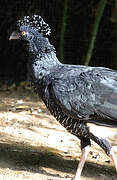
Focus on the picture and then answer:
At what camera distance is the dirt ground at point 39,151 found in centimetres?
408

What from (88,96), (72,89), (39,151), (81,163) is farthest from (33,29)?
(39,151)

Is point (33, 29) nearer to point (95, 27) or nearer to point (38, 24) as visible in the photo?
point (38, 24)

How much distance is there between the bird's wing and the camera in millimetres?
3670

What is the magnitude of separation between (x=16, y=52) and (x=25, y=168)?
18.4ft

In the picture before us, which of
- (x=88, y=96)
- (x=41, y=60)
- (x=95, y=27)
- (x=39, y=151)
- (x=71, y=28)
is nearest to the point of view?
(x=88, y=96)

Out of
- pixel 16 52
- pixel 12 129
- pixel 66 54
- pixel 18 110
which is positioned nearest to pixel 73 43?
pixel 66 54

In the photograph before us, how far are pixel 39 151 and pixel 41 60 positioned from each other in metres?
1.28

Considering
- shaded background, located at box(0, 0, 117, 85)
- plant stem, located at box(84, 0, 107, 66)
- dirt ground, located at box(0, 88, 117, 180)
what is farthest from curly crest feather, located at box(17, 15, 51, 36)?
shaded background, located at box(0, 0, 117, 85)

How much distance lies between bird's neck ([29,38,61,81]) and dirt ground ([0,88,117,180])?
3.19 ft

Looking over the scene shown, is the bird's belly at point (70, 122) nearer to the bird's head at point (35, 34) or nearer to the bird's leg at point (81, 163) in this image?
the bird's leg at point (81, 163)

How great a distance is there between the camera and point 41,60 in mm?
3887

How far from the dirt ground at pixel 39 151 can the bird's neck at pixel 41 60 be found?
38.3 inches

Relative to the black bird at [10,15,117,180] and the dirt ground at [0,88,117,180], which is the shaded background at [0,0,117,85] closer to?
the dirt ground at [0,88,117,180]

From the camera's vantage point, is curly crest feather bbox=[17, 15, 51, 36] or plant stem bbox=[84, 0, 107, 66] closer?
curly crest feather bbox=[17, 15, 51, 36]
